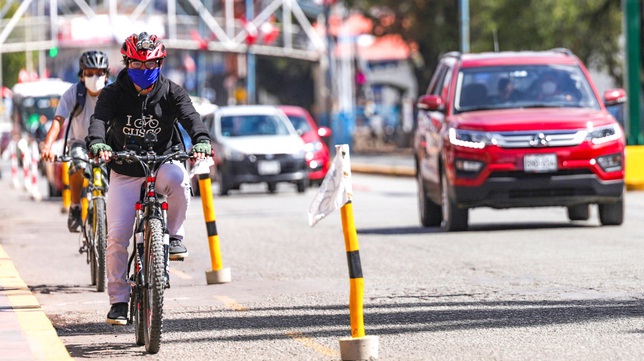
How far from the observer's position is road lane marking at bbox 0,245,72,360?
825 centimetres

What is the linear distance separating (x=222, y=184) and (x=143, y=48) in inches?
778

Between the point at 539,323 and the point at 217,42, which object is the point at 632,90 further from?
the point at 217,42

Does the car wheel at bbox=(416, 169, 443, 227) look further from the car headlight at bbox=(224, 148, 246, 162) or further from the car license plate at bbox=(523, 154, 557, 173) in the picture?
the car headlight at bbox=(224, 148, 246, 162)

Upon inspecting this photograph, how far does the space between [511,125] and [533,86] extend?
51.8 inches

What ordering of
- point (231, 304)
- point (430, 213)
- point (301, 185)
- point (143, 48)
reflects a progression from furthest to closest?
point (301, 185) < point (430, 213) < point (231, 304) < point (143, 48)

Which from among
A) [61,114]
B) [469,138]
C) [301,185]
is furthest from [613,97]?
[301,185]

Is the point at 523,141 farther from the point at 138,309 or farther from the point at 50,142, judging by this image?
the point at 138,309

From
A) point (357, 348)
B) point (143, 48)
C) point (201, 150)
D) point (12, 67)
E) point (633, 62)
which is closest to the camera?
point (357, 348)

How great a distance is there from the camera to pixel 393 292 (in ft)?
38.2

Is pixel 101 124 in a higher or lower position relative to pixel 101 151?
higher

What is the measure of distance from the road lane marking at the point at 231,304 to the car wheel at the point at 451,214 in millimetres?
5949

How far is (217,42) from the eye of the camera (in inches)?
4070

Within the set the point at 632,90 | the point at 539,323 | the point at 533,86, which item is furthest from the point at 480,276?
the point at 632,90

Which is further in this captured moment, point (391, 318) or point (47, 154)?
point (47, 154)
